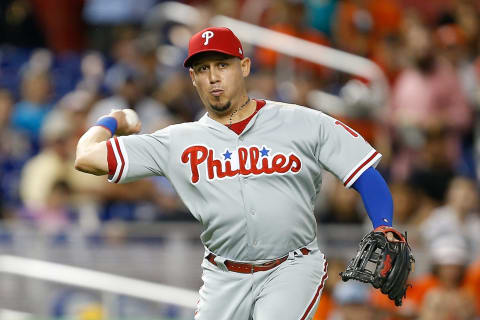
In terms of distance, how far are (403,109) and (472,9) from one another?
5.23 ft

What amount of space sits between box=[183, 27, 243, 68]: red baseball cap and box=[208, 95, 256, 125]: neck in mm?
210

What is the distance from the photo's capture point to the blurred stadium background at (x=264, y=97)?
8.12 m

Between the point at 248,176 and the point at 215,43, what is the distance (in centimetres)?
55

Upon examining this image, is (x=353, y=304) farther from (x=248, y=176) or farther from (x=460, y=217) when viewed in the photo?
(x=248, y=176)

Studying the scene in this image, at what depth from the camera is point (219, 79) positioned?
167 inches

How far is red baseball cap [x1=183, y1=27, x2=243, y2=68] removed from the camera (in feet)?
13.8

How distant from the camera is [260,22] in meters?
12.1

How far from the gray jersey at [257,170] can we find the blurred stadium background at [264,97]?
10.5ft

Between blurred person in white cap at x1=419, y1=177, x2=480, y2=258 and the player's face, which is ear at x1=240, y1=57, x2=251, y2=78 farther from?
blurred person in white cap at x1=419, y1=177, x2=480, y2=258

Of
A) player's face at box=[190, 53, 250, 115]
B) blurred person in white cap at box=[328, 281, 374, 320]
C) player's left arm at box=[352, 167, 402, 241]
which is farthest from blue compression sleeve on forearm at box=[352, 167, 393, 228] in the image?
blurred person in white cap at box=[328, 281, 374, 320]

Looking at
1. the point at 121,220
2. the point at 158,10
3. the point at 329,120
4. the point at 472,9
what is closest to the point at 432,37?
the point at 472,9

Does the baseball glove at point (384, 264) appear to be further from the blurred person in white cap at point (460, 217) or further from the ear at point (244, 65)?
the blurred person in white cap at point (460, 217)

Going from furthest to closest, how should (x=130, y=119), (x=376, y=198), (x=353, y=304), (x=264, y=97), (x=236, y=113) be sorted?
(x=264, y=97), (x=353, y=304), (x=130, y=119), (x=236, y=113), (x=376, y=198)

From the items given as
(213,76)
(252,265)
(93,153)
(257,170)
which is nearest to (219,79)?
(213,76)
